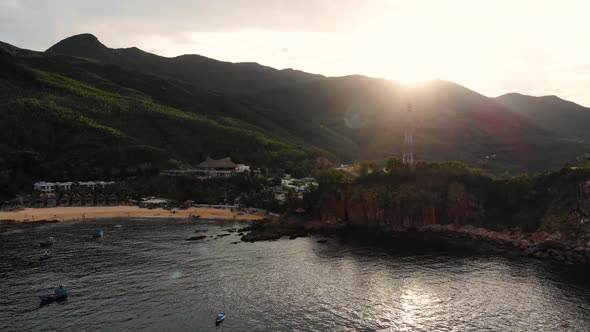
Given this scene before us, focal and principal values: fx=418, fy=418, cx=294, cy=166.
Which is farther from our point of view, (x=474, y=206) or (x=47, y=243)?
(x=474, y=206)

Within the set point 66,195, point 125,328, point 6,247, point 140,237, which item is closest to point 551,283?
point 125,328

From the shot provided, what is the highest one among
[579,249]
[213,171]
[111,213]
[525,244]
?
[213,171]

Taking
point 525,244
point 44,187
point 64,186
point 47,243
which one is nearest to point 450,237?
point 525,244

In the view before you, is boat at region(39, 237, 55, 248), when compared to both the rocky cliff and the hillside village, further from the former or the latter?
the rocky cliff

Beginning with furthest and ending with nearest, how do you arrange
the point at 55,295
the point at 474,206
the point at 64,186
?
the point at 64,186, the point at 474,206, the point at 55,295

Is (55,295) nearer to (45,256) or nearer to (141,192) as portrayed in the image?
(45,256)

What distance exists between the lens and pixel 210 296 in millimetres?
65625

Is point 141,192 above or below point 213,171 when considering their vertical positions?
below

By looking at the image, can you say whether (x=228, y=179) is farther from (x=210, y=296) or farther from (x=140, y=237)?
(x=210, y=296)

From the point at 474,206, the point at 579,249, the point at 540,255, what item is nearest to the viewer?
the point at 579,249

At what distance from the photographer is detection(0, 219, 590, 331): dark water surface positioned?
5662 centimetres

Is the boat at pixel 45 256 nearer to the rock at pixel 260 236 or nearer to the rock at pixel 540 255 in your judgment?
the rock at pixel 260 236

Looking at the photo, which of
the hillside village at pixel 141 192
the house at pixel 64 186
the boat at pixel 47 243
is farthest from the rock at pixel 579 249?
the house at pixel 64 186

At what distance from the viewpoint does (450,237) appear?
323 ft
